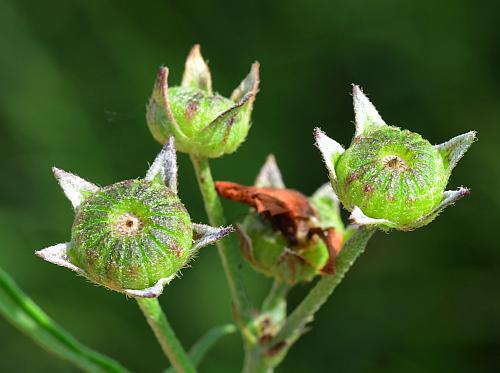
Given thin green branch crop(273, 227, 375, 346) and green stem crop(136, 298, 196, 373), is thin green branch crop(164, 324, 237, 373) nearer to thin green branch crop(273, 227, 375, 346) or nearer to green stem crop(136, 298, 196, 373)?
green stem crop(136, 298, 196, 373)

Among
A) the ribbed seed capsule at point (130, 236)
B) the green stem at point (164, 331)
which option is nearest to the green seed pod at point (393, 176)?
the ribbed seed capsule at point (130, 236)

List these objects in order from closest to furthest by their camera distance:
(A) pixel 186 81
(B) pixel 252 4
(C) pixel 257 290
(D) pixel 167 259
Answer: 1. (D) pixel 167 259
2. (A) pixel 186 81
3. (C) pixel 257 290
4. (B) pixel 252 4

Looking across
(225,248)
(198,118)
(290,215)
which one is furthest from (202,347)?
(198,118)

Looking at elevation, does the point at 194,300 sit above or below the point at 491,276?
below

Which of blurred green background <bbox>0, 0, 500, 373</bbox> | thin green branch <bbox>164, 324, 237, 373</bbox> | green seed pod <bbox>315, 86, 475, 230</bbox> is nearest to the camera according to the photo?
green seed pod <bbox>315, 86, 475, 230</bbox>

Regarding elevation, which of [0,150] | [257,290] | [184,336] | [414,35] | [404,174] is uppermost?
[414,35]

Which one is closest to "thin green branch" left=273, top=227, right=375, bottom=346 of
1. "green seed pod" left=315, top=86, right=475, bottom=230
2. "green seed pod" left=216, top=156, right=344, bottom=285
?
"green seed pod" left=216, top=156, right=344, bottom=285

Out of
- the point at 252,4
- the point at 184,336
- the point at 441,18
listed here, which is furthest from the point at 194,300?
the point at 441,18

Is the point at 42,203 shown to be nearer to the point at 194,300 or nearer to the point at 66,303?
the point at 66,303
